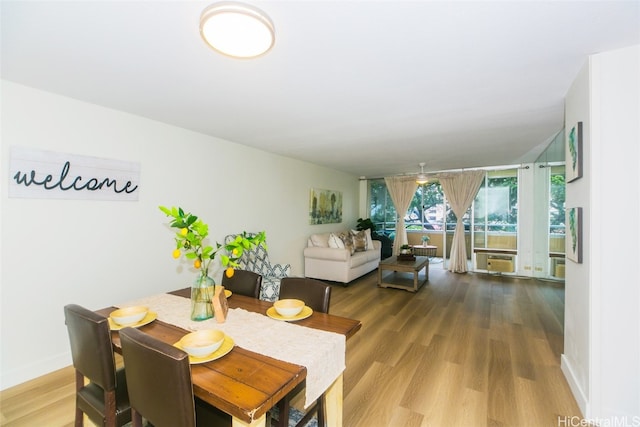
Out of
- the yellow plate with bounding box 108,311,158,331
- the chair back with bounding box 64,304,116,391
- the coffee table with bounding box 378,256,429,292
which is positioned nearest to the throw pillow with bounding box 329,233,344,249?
the coffee table with bounding box 378,256,429,292

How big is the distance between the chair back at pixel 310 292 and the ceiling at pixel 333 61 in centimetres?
151

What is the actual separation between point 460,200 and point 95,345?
21.3ft

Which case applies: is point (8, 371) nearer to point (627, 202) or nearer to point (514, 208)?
point (627, 202)

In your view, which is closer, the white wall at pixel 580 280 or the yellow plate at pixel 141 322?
the yellow plate at pixel 141 322

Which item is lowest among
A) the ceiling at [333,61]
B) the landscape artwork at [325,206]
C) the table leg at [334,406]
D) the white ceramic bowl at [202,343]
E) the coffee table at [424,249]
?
the table leg at [334,406]

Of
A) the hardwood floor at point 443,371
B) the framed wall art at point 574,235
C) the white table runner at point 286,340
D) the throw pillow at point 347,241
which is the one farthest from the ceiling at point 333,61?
the throw pillow at point 347,241

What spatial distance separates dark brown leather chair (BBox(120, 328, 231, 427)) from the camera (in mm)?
939

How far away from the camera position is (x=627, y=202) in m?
1.66

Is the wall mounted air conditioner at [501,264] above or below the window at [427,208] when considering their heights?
below

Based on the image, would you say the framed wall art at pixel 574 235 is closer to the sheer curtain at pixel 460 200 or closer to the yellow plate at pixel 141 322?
the yellow plate at pixel 141 322

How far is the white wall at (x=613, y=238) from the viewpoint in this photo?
165cm

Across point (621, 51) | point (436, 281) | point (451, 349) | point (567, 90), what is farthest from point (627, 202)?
point (436, 281)

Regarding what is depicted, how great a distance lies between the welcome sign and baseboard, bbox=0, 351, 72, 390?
4.54ft

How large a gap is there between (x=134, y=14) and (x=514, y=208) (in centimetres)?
677
